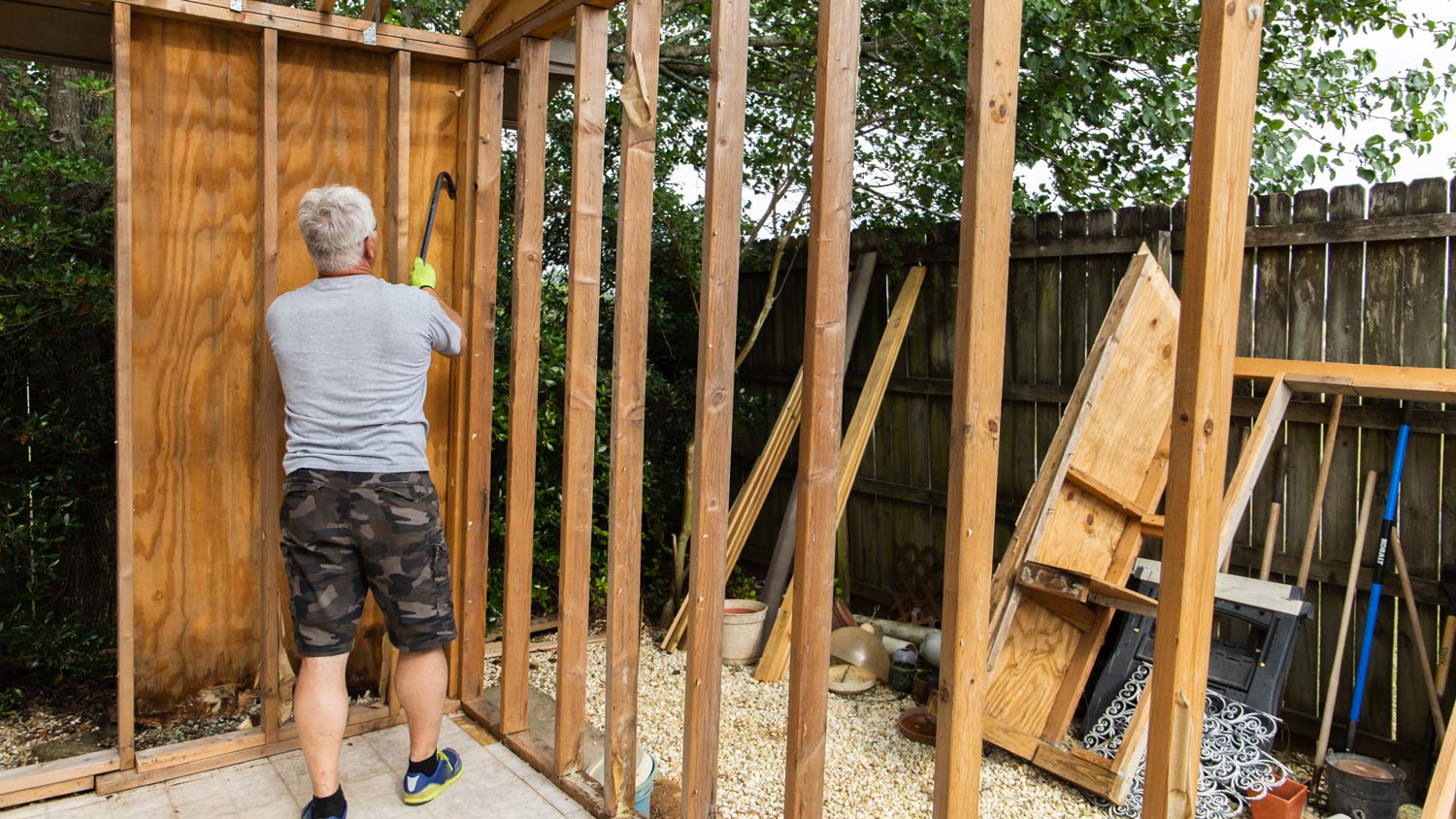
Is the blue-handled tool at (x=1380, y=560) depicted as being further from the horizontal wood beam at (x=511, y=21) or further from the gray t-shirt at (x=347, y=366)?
the gray t-shirt at (x=347, y=366)

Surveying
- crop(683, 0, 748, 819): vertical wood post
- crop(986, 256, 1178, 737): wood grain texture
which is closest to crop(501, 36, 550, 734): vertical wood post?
crop(683, 0, 748, 819): vertical wood post

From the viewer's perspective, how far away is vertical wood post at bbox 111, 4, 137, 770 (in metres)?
2.85

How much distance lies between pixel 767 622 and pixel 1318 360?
265 cm

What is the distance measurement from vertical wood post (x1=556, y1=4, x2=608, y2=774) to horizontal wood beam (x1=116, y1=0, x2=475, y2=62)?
2.66 ft

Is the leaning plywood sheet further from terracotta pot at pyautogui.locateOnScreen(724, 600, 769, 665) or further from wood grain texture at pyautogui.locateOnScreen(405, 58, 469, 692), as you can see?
A: wood grain texture at pyautogui.locateOnScreen(405, 58, 469, 692)

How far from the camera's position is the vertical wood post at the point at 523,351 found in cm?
319

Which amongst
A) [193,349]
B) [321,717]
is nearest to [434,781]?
[321,717]

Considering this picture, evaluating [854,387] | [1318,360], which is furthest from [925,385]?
[1318,360]

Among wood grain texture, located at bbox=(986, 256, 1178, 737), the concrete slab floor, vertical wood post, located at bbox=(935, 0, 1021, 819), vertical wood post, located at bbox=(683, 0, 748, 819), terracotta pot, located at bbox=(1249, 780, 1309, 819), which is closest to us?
vertical wood post, located at bbox=(935, 0, 1021, 819)

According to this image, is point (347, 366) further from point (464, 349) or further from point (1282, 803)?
point (1282, 803)

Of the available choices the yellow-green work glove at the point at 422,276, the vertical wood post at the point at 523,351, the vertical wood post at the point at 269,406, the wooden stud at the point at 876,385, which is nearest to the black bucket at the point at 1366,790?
the wooden stud at the point at 876,385

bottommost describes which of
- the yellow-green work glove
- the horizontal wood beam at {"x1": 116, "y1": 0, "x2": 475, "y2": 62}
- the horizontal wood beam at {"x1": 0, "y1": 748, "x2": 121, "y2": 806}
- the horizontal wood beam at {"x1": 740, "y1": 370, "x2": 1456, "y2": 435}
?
the horizontal wood beam at {"x1": 0, "y1": 748, "x2": 121, "y2": 806}

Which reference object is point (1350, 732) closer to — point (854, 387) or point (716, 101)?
point (854, 387)

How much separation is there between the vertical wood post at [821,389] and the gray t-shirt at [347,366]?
4.08 feet
